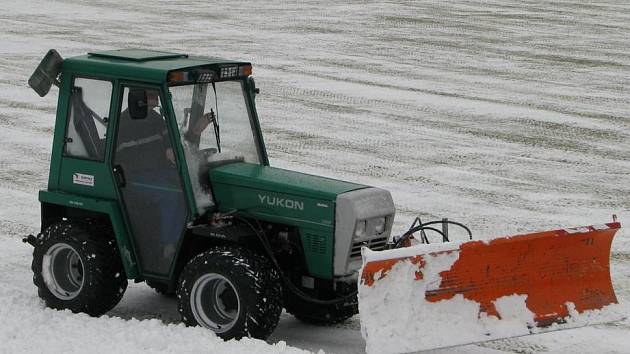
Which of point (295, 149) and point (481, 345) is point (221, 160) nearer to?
point (481, 345)

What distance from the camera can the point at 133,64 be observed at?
8031mm

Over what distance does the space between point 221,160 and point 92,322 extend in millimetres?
1297

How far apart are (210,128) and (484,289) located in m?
2.00

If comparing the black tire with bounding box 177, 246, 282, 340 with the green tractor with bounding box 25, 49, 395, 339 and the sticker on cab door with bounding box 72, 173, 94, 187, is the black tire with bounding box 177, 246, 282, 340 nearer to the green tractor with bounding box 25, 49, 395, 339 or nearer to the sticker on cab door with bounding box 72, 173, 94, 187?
the green tractor with bounding box 25, 49, 395, 339

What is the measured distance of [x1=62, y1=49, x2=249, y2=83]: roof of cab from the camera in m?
7.85

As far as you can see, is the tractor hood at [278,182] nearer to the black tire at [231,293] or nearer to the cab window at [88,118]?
the black tire at [231,293]

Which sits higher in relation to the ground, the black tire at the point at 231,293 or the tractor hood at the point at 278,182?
the tractor hood at the point at 278,182

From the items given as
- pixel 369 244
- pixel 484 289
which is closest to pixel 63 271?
pixel 369 244

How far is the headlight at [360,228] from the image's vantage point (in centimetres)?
756

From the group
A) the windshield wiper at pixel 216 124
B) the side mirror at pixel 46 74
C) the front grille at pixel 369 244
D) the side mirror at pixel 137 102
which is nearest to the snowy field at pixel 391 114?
the front grille at pixel 369 244

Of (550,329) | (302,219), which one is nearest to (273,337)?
(302,219)

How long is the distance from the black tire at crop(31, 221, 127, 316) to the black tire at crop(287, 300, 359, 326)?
1.14 metres

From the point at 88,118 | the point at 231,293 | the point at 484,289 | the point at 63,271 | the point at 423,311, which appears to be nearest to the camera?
the point at 423,311

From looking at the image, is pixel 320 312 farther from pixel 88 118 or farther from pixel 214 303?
pixel 88 118
